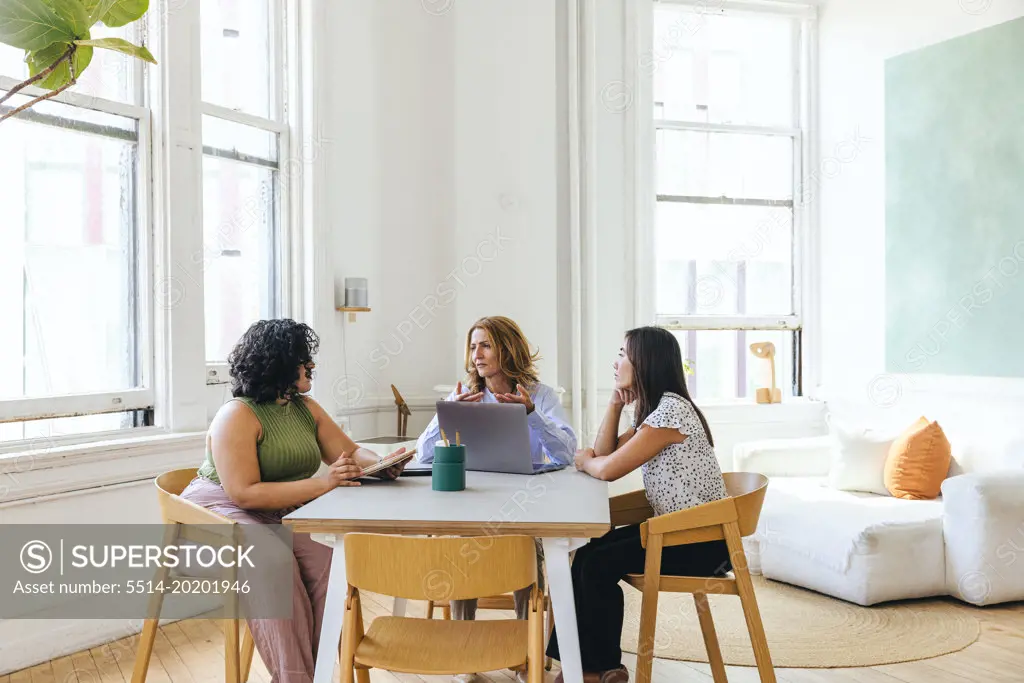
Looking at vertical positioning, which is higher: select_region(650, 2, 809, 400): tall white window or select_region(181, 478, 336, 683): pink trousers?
select_region(650, 2, 809, 400): tall white window

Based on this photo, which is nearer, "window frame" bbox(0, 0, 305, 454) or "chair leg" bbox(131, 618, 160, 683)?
"chair leg" bbox(131, 618, 160, 683)

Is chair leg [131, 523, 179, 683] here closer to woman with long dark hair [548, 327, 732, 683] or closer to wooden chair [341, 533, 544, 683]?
wooden chair [341, 533, 544, 683]

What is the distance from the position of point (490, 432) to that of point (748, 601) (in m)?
0.87

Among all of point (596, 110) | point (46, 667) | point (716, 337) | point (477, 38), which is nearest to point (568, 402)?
point (716, 337)

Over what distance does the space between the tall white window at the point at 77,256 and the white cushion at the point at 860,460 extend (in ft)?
10.7

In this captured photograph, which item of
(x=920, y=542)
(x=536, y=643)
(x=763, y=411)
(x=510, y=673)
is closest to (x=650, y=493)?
(x=510, y=673)

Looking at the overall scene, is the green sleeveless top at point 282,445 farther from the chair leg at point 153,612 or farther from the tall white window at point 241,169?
the tall white window at point 241,169

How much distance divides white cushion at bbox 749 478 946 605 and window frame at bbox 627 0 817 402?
1.54 meters

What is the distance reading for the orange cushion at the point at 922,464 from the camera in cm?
421

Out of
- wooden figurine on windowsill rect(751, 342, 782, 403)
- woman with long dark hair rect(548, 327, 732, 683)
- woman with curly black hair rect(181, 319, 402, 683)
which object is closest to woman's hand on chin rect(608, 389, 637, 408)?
woman with long dark hair rect(548, 327, 732, 683)

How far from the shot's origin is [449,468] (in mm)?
2422

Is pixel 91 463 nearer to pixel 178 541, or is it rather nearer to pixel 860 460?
pixel 178 541

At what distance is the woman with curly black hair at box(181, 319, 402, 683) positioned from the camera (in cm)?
241

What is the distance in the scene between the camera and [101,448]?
11.1 ft
